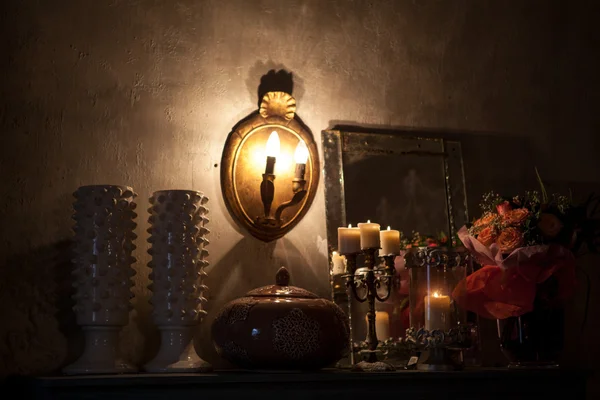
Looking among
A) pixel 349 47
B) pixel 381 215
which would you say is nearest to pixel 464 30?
pixel 349 47

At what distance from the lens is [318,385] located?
1.86 metres

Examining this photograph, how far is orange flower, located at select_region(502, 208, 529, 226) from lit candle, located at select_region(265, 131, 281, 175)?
638mm

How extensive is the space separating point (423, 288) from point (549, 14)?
3.99 ft

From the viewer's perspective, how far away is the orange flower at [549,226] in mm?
2184

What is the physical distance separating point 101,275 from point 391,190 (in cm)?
91

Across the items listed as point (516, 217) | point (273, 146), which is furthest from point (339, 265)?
point (516, 217)

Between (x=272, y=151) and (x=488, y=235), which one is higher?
(x=272, y=151)

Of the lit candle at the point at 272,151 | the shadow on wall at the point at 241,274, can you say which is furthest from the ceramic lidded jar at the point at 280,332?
the lit candle at the point at 272,151

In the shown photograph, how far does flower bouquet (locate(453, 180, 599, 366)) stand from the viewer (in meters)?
2.17

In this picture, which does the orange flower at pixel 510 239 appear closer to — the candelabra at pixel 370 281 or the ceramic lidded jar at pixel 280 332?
the candelabra at pixel 370 281

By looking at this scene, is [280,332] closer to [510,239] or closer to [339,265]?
[339,265]

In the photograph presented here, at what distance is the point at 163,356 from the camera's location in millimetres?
1997

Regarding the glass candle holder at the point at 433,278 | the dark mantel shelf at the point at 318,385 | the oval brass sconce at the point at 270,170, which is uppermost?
the oval brass sconce at the point at 270,170

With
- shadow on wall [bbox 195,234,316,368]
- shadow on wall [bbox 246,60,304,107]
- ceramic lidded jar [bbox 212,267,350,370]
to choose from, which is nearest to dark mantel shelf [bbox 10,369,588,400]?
ceramic lidded jar [bbox 212,267,350,370]
